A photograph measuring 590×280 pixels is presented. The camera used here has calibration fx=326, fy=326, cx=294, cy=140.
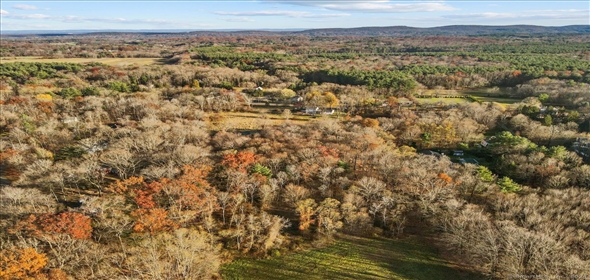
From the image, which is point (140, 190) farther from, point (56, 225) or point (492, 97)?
point (492, 97)

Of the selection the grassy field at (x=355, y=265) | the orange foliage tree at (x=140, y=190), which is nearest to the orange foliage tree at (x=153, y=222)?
the orange foliage tree at (x=140, y=190)

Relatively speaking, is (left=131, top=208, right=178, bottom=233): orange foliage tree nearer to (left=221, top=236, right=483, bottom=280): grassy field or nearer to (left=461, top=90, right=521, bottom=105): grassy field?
(left=221, top=236, right=483, bottom=280): grassy field

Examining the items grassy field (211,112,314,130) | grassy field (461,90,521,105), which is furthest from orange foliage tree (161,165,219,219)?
grassy field (461,90,521,105)

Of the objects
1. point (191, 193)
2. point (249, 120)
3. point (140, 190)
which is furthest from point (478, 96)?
point (140, 190)

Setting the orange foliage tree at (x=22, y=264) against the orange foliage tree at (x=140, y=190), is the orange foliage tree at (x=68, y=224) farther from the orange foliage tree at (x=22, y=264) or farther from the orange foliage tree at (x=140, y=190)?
the orange foliage tree at (x=140, y=190)

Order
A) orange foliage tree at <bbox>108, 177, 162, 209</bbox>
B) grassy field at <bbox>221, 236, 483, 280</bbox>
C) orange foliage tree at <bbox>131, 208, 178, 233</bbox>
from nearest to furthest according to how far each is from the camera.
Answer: grassy field at <bbox>221, 236, 483, 280</bbox>, orange foliage tree at <bbox>131, 208, 178, 233</bbox>, orange foliage tree at <bbox>108, 177, 162, 209</bbox>

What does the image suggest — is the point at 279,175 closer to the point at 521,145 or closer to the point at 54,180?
the point at 54,180

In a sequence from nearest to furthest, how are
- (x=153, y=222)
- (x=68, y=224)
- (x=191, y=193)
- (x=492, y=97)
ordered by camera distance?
(x=68, y=224), (x=153, y=222), (x=191, y=193), (x=492, y=97)
